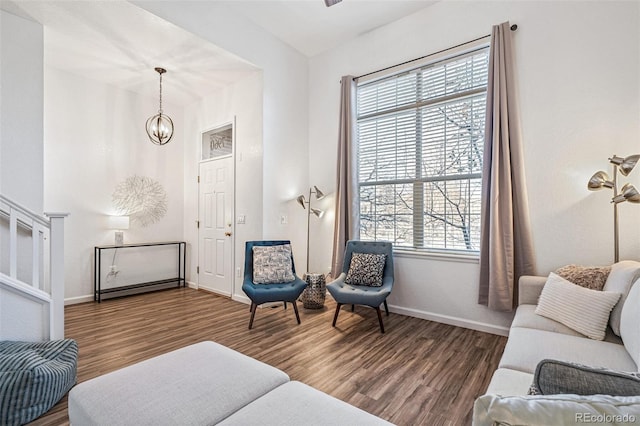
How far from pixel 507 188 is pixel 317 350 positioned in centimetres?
235

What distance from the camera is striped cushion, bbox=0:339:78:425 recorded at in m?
1.68

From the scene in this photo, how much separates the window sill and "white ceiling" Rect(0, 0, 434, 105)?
113 inches

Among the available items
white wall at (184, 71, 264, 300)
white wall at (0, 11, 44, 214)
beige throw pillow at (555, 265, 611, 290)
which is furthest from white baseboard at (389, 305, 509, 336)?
white wall at (0, 11, 44, 214)

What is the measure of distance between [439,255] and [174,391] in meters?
2.92

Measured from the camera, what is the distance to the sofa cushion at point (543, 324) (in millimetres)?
1888

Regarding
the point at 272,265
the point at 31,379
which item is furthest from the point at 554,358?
the point at 31,379

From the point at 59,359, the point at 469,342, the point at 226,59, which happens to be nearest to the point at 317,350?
the point at 469,342

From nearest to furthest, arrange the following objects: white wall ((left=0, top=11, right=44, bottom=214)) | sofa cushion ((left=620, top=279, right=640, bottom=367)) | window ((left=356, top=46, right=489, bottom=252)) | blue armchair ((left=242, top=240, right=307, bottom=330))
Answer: sofa cushion ((left=620, top=279, right=640, bottom=367)) → white wall ((left=0, top=11, right=44, bottom=214)) → blue armchair ((left=242, top=240, right=307, bottom=330)) → window ((left=356, top=46, right=489, bottom=252))

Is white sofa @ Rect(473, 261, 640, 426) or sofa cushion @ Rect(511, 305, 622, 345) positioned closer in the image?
white sofa @ Rect(473, 261, 640, 426)

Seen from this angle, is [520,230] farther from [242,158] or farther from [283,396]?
[242,158]

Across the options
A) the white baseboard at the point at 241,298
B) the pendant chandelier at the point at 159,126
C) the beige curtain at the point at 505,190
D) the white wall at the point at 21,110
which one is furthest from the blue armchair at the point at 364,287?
the white wall at the point at 21,110

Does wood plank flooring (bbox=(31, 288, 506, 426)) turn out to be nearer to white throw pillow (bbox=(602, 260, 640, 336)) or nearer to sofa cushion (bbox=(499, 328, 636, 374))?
sofa cushion (bbox=(499, 328, 636, 374))

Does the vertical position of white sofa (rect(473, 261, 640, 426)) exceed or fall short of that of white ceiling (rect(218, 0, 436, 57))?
it falls short

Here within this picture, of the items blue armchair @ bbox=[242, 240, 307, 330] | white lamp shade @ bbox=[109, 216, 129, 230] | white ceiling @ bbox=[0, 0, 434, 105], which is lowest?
blue armchair @ bbox=[242, 240, 307, 330]
